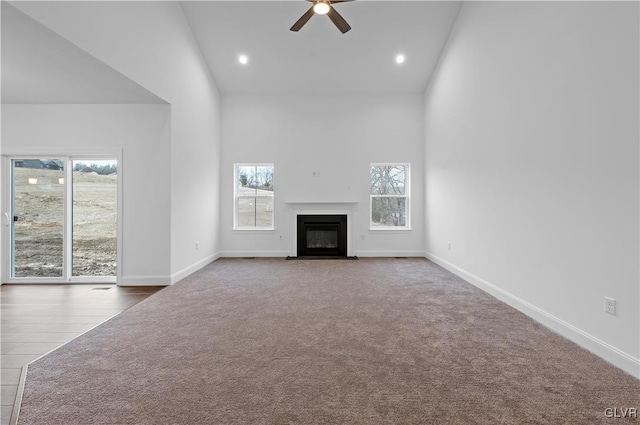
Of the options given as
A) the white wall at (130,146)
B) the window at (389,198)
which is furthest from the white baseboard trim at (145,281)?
the window at (389,198)

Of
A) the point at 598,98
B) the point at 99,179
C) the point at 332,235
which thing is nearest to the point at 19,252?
the point at 99,179

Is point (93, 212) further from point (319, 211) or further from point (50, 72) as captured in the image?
point (319, 211)

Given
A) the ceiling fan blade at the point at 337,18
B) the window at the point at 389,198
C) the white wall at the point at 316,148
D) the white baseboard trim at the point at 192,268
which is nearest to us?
the ceiling fan blade at the point at 337,18

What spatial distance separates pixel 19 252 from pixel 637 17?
720 centimetres

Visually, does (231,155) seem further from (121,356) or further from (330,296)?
(121,356)

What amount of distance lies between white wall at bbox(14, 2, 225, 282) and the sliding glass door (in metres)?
0.97

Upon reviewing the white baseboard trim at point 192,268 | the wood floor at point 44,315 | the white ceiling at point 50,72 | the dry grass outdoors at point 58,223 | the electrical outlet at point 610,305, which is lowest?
the wood floor at point 44,315

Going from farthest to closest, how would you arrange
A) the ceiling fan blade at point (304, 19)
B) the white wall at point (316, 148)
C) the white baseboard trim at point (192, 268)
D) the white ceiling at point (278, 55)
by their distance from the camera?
1. the white wall at point (316, 148)
2. the white baseboard trim at point (192, 268)
3. the ceiling fan blade at point (304, 19)
4. the white ceiling at point (278, 55)

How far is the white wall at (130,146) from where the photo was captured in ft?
14.7

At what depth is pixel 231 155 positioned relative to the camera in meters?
6.95

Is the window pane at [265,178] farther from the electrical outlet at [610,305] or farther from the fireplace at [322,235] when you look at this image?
the electrical outlet at [610,305]

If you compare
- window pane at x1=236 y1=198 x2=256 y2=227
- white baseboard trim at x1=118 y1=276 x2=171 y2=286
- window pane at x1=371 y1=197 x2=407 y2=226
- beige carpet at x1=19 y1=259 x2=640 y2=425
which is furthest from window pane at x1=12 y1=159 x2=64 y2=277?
window pane at x1=371 y1=197 x2=407 y2=226

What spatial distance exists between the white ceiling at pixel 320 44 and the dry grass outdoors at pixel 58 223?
9.87 ft

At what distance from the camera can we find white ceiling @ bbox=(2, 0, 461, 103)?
3389 mm
